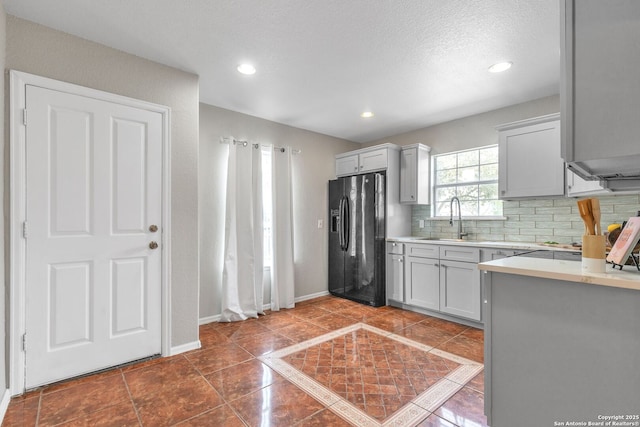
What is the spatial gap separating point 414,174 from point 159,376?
3485 mm

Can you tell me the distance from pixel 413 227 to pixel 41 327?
4.07 m

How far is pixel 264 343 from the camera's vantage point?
2840mm

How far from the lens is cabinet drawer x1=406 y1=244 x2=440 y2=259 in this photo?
3.56 metres

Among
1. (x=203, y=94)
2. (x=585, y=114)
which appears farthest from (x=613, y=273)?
(x=203, y=94)

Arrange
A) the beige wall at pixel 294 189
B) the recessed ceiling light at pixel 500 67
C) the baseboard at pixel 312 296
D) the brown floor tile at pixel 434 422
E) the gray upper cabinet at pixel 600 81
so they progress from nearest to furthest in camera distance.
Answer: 1. the gray upper cabinet at pixel 600 81
2. the brown floor tile at pixel 434 422
3. the recessed ceiling light at pixel 500 67
4. the beige wall at pixel 294 189
5. the baseboard at pixel 312 296

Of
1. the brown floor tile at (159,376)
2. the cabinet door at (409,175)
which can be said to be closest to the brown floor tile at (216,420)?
the brown floor tile at (159,376)

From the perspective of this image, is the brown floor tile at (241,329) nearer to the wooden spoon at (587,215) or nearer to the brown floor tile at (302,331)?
the brown floor tile at (302,331)

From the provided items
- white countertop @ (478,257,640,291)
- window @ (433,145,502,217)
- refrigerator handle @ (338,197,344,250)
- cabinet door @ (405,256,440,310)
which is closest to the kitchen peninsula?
white countertop @ (478,257,640,291)

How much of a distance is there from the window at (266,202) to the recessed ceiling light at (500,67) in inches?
99.9

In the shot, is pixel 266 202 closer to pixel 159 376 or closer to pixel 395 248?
pixel 395 248

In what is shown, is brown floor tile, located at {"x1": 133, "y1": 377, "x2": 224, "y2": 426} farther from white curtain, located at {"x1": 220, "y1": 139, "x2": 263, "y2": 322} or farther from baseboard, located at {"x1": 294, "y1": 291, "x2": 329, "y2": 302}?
baseboard, located at {"x1": 294, "y1": 291, "x2": 329, "y2": 302}

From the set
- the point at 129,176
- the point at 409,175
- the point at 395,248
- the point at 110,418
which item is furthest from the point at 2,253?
the point at 409,175

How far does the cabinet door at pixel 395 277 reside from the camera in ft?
12.8

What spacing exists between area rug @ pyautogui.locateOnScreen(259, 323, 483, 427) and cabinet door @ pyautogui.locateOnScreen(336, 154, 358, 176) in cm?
238
